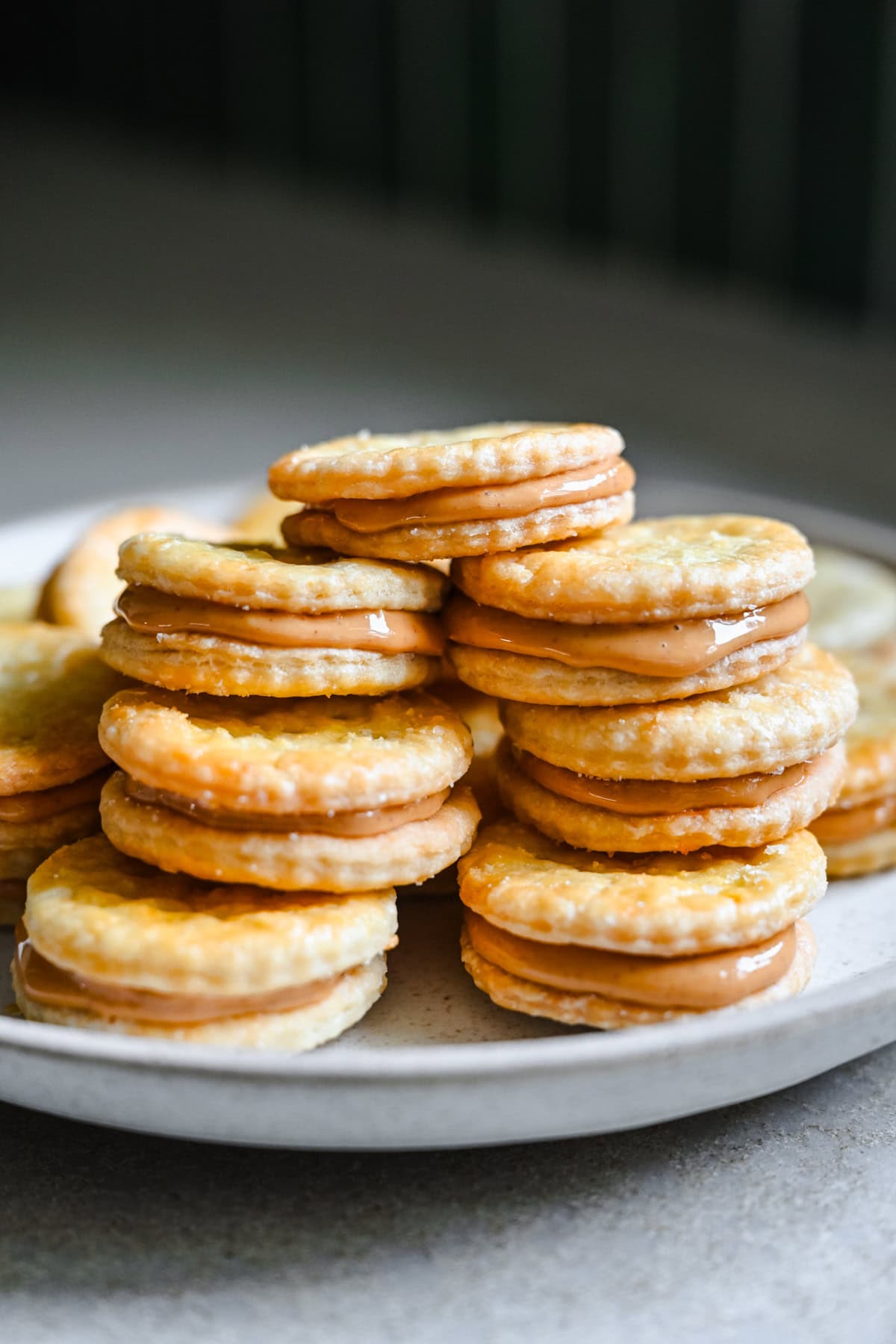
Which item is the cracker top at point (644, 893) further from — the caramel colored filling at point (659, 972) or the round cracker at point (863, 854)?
the round cracker at point (863, 854)

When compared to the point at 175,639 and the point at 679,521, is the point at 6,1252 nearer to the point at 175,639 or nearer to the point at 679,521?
the point at 175,639

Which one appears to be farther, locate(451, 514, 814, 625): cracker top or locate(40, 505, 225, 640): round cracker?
locate(40, 505, 225, 640): round cracker

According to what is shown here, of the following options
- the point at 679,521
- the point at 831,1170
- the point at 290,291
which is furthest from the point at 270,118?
the point at 831,1170

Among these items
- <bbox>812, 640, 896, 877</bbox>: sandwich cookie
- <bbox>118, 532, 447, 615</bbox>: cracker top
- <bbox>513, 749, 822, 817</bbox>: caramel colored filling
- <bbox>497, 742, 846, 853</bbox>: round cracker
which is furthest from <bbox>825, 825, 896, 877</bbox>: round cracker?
<bbox>118, 532, 447, 615</bbox>: cracker top

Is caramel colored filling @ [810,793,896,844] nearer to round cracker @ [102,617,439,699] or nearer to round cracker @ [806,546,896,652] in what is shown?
round cracker @ [806,546,896,652]

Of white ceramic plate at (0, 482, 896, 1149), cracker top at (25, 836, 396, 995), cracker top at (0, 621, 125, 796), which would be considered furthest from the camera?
cracker top at (0, 621, 125, 796)

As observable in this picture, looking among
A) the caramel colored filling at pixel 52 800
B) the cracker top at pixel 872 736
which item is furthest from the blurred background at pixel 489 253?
the caramel colored filling at pixel 52 800
